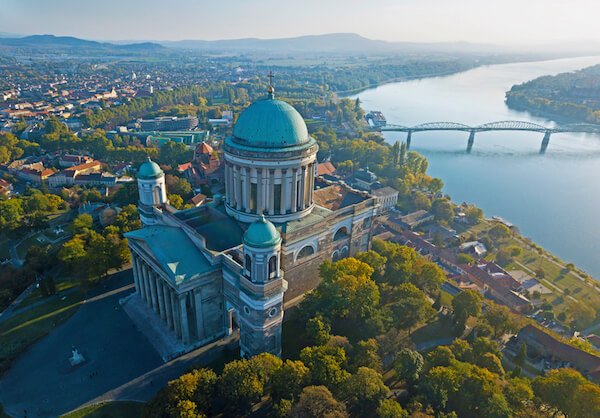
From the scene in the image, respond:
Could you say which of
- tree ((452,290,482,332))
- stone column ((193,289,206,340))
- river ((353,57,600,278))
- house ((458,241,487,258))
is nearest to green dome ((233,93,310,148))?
stone column ((193,289,206,340))

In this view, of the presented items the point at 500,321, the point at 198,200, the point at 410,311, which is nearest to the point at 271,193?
the point at 410,311

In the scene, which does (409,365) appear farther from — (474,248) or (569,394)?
(474,248)

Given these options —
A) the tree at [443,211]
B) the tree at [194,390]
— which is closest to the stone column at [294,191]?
the tree at [194,390]

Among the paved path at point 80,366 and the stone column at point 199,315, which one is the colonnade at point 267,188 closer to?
the stone column at point 199,315

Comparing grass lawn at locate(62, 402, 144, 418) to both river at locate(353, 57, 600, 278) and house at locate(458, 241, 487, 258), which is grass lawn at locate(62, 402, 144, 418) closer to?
house at locate(458, 241, 487, 258)

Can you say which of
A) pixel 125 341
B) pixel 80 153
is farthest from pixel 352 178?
pixel 80 153

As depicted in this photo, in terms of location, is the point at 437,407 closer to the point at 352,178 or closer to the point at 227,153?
the point at 227,153
